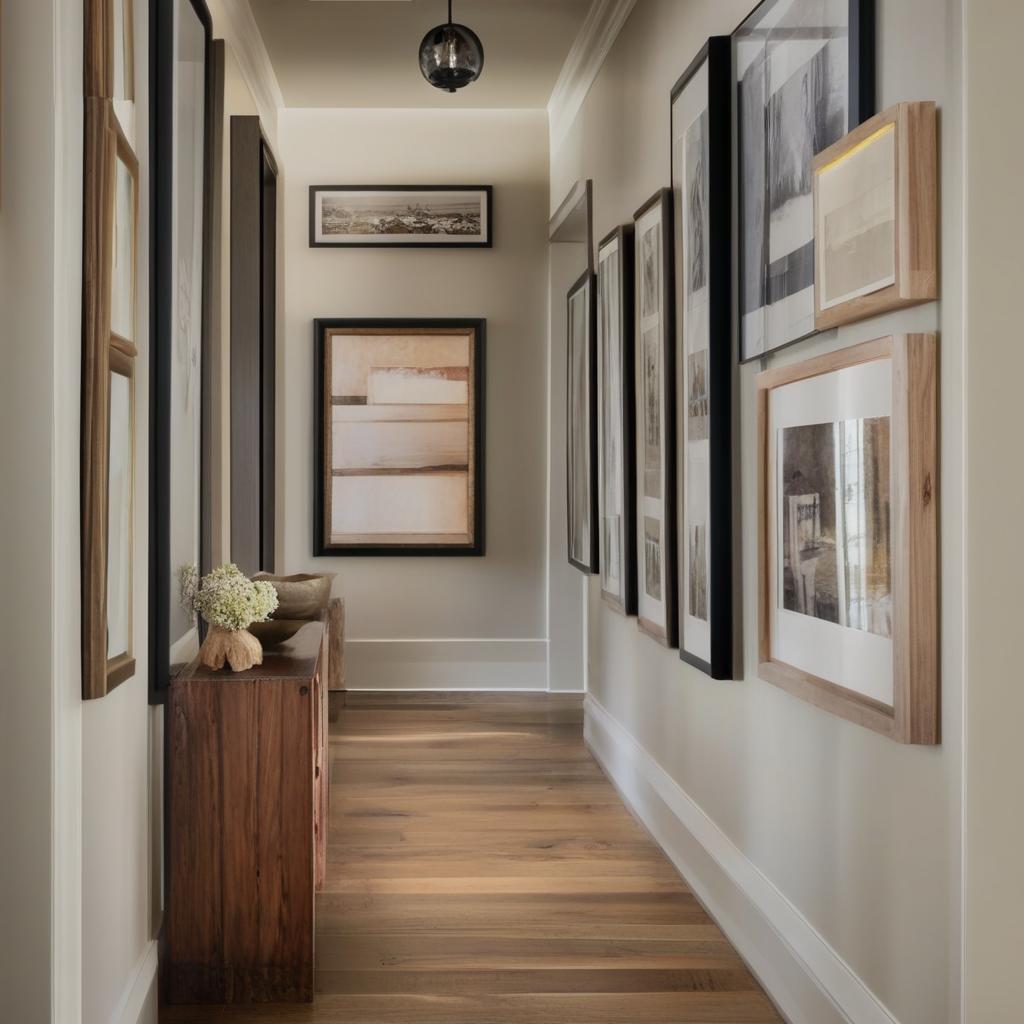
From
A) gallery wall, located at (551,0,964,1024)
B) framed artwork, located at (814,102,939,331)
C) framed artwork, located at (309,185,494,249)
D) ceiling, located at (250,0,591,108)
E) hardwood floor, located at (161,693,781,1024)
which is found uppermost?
ceiling, located at (250,0,591,108)

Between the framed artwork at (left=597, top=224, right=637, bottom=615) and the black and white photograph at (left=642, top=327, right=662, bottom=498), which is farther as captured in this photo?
the framed artwork at (left=597, top=224, right=637, bottom=615)

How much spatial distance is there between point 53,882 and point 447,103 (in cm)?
498

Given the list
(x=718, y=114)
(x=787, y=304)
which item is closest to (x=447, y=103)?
(x=718, y=114)

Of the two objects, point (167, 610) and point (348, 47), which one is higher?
point (348, 47)

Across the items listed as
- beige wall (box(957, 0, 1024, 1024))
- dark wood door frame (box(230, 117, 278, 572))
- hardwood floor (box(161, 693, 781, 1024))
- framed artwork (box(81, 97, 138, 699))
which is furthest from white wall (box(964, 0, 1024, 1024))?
dark wood door frame (box(230, 117, 278, 572))

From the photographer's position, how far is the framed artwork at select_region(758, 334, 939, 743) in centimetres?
168

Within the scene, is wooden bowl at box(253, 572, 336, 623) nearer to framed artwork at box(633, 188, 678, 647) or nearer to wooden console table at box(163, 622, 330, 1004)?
wooden console table at box(163, 622, 330, 1004)

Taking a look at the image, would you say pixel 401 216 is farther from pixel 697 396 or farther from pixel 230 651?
pixel 230 651

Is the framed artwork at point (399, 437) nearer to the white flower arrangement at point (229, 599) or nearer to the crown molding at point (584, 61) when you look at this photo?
the crown molding at point (584, 61)

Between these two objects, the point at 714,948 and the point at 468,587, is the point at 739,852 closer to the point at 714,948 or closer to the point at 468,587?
the point at 714,948

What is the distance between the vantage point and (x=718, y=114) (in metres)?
2.66

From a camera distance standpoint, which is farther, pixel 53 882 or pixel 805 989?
pixel 805 989

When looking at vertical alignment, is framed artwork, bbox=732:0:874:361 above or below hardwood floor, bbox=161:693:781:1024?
above

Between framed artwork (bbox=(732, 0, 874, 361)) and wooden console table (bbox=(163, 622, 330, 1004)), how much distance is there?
4.21 ft
